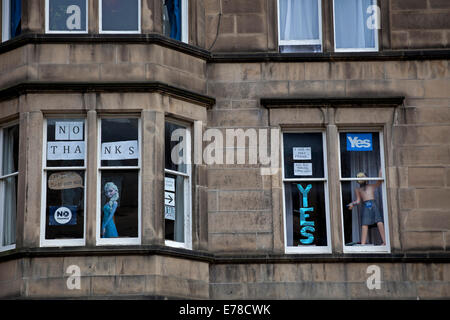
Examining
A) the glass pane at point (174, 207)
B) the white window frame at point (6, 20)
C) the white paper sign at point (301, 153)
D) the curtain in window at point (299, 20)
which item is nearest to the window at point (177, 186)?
the glass pane at point (174, 207)

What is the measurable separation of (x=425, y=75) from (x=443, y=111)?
0.72 metres

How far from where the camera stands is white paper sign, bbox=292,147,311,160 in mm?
17766

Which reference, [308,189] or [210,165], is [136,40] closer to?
[210,165]

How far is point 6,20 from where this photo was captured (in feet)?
59.3

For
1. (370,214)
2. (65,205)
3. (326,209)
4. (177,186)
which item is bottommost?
(370,214)

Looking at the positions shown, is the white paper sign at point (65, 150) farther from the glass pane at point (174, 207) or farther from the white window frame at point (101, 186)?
the glass pane at point (174, 207)

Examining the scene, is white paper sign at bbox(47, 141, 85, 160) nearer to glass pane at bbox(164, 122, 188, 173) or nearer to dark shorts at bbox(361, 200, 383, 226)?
glass pane at bbox(164, 122, 188, 173)

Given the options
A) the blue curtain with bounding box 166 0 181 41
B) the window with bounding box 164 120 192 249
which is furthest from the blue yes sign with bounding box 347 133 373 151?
the blue curtain with bounding box 166 0 181 41

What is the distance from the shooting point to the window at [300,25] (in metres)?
18.4

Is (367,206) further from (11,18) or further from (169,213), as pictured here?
(11,18)

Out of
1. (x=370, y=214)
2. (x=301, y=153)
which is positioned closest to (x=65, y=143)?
(x=301, y=153)

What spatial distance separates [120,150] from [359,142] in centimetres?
415

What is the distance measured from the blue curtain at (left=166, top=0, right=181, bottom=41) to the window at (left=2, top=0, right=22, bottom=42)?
2.61 meters

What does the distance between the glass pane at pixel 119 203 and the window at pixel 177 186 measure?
1.78ft
